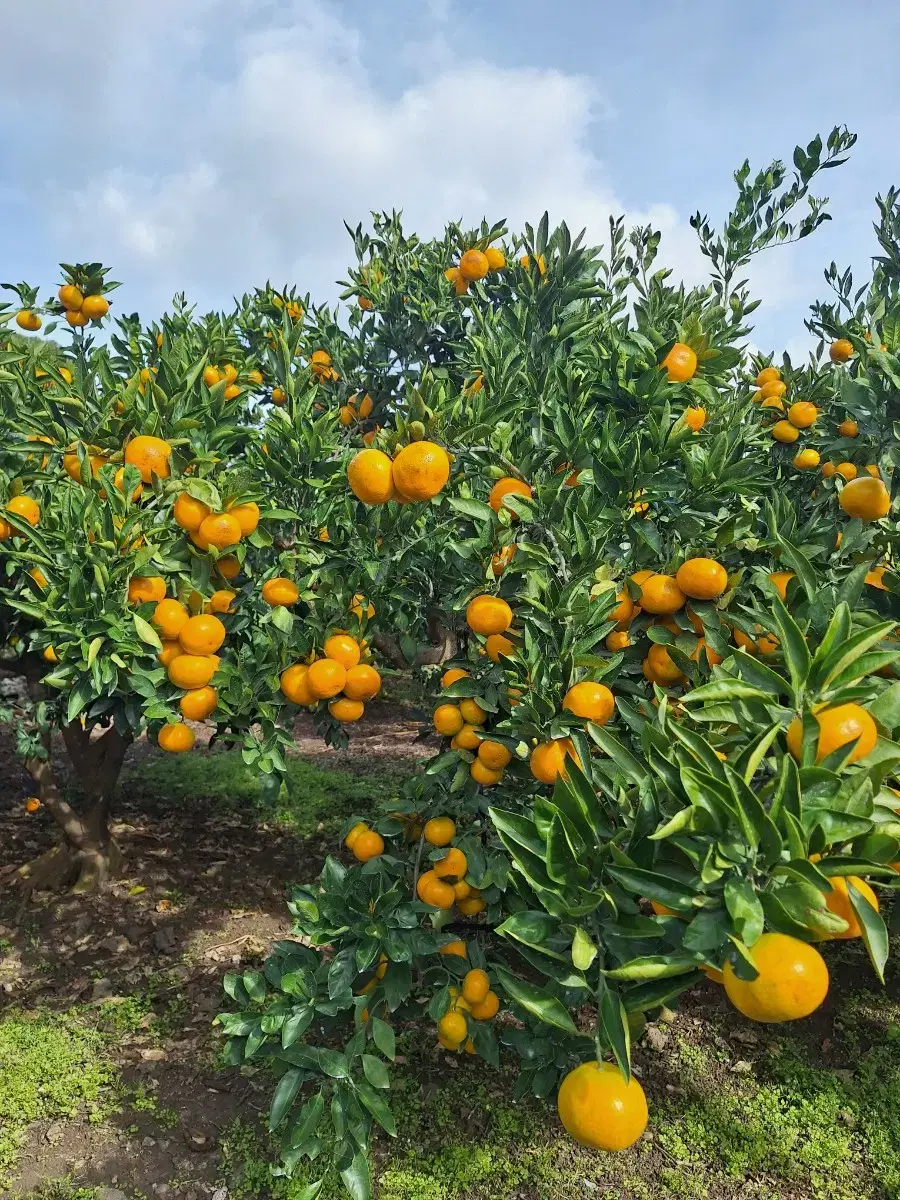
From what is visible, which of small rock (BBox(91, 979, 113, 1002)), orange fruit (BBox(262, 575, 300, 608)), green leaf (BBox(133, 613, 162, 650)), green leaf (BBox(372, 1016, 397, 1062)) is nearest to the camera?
green leaf (BBox(372, 1016, 397, 1062))

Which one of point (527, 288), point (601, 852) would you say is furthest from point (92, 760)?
point (601, 852)

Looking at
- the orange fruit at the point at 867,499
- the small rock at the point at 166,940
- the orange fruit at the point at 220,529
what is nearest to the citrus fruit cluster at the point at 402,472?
the orange fruit at the point at 220,529

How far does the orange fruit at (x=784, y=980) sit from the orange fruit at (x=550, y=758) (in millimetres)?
681

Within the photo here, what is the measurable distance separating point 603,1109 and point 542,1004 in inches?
7.1

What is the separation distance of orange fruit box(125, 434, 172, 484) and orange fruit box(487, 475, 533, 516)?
1.00 m

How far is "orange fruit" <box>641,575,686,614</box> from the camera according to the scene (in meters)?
1.90

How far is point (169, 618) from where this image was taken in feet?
7.50

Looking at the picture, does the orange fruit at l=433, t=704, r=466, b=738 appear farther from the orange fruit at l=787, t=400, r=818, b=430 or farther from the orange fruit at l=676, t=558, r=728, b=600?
the orange fruit at l=787, t=400, r=818, b=430

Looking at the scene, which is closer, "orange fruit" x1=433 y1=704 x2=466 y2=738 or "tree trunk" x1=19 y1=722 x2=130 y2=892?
"orange fruit" x1=433 y1=704 x2=466 y2=738

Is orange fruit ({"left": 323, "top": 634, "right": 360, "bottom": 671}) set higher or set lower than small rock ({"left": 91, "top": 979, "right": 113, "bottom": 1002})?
higher

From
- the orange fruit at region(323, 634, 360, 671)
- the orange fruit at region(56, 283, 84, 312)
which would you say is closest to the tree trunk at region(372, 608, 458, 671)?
the orange fruit at region(323, 634, 360, 671)

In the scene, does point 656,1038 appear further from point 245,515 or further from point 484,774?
point 245,515

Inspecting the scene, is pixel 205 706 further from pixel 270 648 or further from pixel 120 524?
pixel 120 524

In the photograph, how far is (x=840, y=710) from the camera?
4.11 ft
